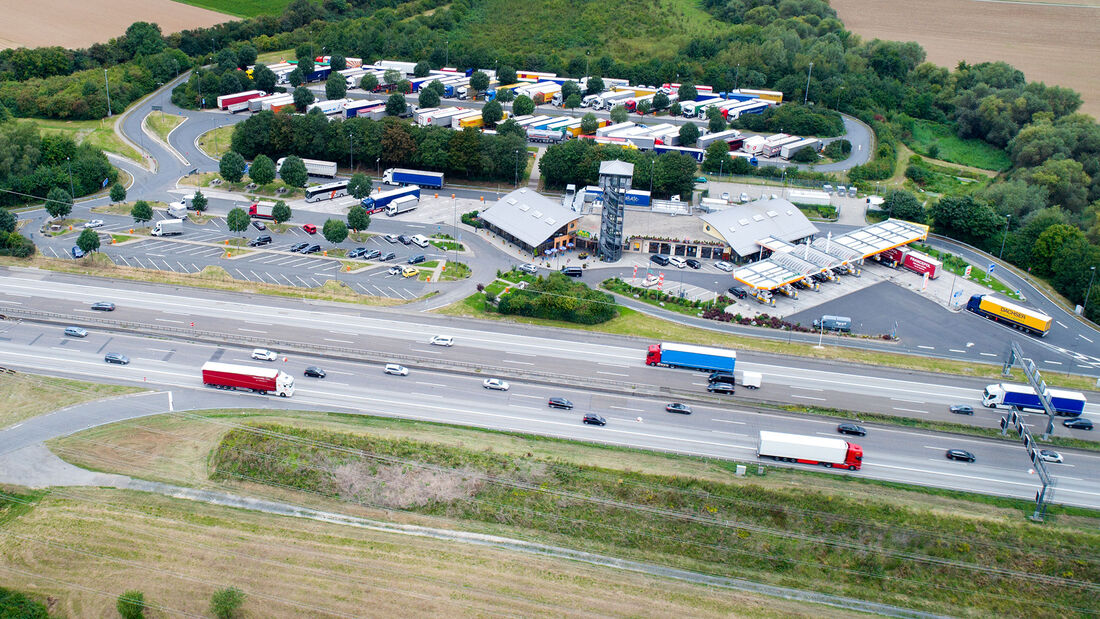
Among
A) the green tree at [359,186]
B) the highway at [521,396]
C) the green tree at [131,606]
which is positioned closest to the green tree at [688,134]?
the green tree at [359,186]

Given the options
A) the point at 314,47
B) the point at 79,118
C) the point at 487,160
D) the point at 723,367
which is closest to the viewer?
the point at 723,367

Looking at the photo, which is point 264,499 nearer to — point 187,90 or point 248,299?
point 248,299

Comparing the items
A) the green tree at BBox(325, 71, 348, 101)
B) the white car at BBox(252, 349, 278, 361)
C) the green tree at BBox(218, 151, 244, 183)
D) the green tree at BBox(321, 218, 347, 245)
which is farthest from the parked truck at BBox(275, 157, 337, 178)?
the white car at BBox(252, 349, 278, 361)

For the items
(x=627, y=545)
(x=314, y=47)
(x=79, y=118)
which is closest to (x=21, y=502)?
(x=627, y=545)

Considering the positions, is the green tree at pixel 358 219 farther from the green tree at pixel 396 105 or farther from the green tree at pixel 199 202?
the green tree at pixel 396 105

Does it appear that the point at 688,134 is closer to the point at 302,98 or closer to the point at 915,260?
the point at 915,260

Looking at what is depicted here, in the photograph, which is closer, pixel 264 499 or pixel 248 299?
pixel 264 499

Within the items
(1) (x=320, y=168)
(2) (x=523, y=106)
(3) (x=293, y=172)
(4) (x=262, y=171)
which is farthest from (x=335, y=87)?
(3) (x=293, y=172)
